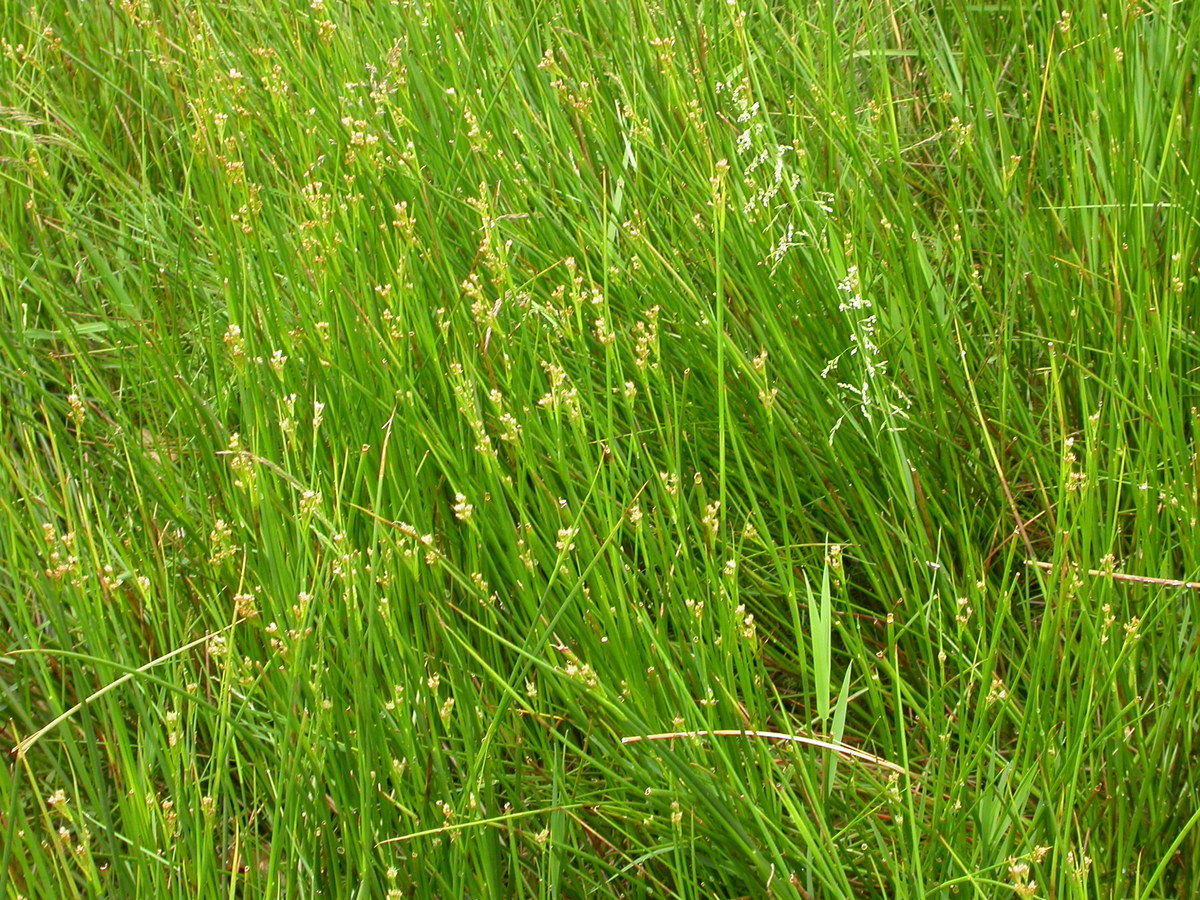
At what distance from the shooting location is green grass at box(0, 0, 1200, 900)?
1234 millimetres

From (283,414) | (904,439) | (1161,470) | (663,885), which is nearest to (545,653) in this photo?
(663,885)

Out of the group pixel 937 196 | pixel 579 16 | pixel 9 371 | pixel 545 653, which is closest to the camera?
pixel 545 653

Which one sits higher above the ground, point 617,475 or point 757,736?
point 617,475

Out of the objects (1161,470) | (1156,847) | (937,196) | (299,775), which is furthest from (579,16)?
(1156,847)

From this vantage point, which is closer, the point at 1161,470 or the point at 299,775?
the point at 299,775

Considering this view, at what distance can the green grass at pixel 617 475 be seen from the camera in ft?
4.05

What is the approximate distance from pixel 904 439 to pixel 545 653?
617mm

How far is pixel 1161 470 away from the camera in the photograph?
5.29ft

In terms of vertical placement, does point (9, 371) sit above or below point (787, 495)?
above

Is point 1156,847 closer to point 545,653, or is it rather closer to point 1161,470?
point 1161,470

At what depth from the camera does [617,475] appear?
157 cm

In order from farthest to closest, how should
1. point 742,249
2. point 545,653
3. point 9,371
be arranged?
point 9,371 → point 742,249 → point 545,653

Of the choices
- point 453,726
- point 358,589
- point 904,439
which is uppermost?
point 358,589

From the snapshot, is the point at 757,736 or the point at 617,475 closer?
the point at 757,736
